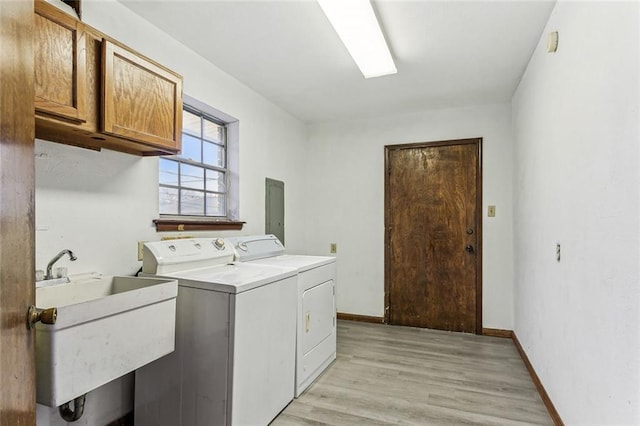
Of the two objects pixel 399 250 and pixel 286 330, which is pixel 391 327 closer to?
pixel 399 250

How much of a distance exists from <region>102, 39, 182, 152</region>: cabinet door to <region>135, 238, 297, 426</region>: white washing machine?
637 mm

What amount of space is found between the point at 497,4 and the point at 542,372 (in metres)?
2.26

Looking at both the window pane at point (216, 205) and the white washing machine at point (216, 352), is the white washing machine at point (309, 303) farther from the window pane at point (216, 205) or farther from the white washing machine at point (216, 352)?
the window pane at point (216, 205)

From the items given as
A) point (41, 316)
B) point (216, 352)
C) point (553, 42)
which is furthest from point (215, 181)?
point (553, 42)

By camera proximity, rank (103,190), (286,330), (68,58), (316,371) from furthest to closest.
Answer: (316,371) < (286,330) < (103,190) < (68,58)

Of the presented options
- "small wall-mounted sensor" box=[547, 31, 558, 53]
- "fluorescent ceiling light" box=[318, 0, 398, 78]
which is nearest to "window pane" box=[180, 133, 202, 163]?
"fluorescent ceiling light" box=[318, 0, 398, 78]

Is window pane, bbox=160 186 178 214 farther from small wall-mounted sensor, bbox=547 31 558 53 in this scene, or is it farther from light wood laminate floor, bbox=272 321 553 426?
small wall-mounted sensor, bbox=547 31 558 53

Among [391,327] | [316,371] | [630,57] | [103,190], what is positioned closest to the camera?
[630,57]

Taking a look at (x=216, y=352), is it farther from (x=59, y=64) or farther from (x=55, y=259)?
(x=59, y=64)

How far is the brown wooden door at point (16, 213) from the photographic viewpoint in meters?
0.77

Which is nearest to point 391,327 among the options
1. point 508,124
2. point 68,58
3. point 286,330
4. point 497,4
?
point 286,330

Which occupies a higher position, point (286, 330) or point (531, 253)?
point (531, 253)

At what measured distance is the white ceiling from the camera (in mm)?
2041

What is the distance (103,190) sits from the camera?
1948mm
